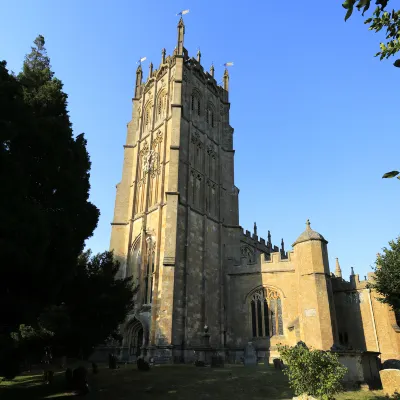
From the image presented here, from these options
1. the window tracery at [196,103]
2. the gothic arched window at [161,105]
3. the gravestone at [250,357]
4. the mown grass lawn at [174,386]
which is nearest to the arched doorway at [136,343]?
the gravestone at [250,357]

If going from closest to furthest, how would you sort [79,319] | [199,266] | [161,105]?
[79,319], [199,266], [161,105]

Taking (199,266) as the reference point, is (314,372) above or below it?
below

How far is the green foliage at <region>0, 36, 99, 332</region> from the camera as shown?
1080cm

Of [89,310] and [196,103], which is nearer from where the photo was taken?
[89,310]

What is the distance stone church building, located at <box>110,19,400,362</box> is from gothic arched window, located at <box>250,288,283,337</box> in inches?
3.0

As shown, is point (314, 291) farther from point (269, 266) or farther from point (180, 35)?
point (180, 35)

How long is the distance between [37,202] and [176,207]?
Result: 16161mm

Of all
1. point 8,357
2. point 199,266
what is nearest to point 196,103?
point 199,266

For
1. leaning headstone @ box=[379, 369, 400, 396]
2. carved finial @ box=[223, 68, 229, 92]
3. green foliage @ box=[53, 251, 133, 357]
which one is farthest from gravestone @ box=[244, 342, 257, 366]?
carved finial @ box=[223, 68, 229, 92]

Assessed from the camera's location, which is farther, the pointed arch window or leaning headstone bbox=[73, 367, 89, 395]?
the pointed arch window

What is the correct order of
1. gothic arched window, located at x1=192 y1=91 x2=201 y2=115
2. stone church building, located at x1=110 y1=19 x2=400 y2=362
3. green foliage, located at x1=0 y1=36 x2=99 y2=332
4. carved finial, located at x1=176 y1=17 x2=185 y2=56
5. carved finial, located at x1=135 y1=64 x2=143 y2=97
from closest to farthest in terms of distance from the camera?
green foliage, located at x1=0 y1=36 x2=99 y2=332, stone church building, located at x1=110 y1=19 x2=400 y2=362, gothic arched window, located at x1=192 y1=91 x2=201 y2=115, carved finial, located at x1=176 y1=17 x2=185 y2=56, carved finial, located at x1=135 y1=64 x2=143 y2=97

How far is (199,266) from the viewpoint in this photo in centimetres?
2931

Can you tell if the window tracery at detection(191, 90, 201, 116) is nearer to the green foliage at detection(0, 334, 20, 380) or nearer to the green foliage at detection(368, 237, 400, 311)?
the green foliage at detection(368, 237, 400, 311)

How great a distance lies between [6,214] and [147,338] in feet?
61.7
